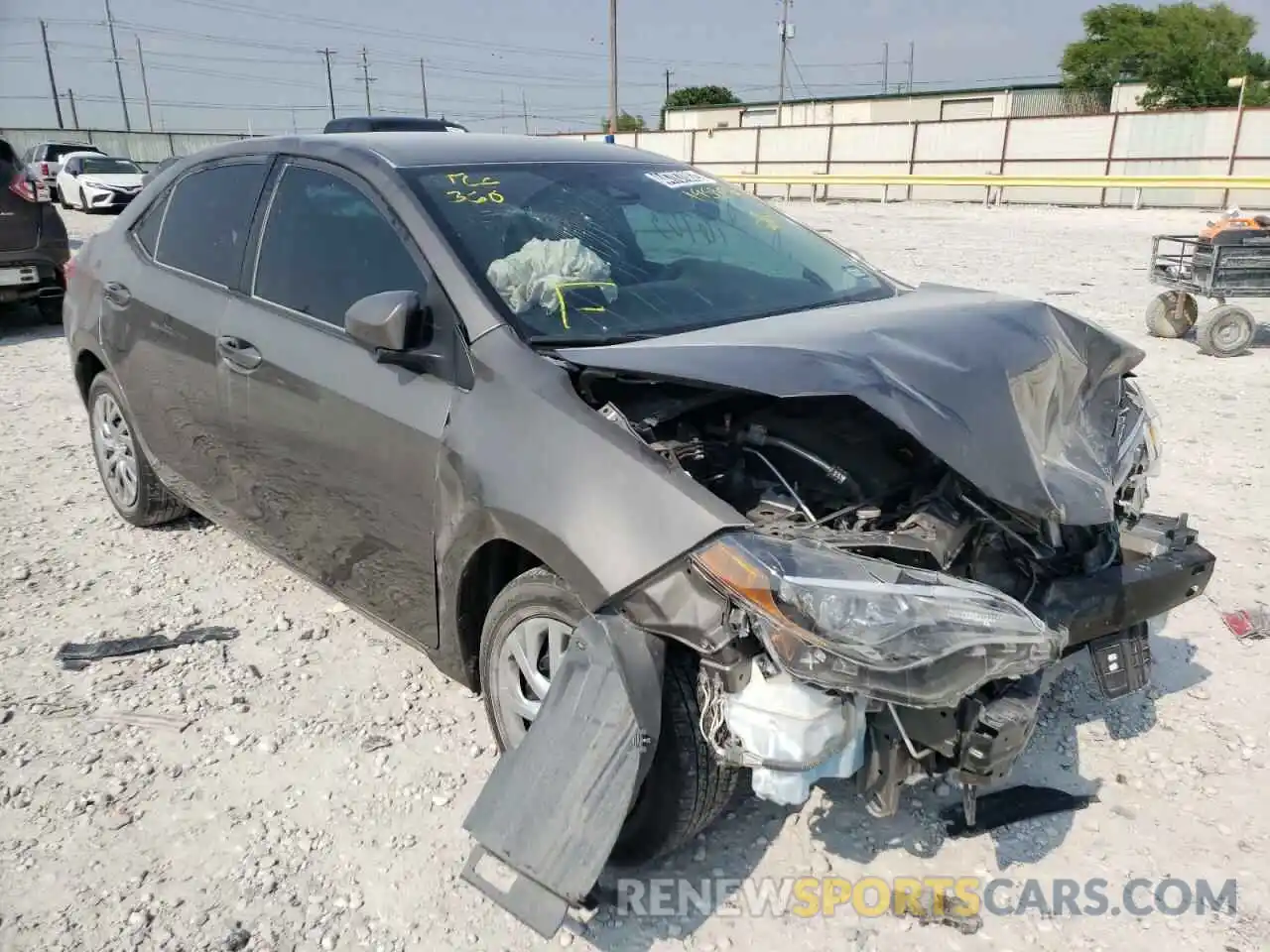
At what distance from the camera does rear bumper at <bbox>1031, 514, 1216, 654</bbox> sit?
2592 mm

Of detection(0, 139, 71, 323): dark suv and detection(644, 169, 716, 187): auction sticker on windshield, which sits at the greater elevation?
detection(644, 169, 716, 187): auction sticker on windshield

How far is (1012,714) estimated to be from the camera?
224 cm

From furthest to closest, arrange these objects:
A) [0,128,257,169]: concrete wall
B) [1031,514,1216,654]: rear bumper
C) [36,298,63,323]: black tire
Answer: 1. [0,128,257,169]: concrete wall
2. [36,298,63,323]: black tire
3. [1031,514,1216,654]: rear bumper

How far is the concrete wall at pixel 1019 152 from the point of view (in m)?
26.1

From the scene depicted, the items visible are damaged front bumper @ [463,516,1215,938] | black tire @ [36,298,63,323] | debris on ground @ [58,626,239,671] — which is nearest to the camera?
damaged front bumper @ [463,516,1215,938]

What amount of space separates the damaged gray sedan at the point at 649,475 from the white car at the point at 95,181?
22.6m

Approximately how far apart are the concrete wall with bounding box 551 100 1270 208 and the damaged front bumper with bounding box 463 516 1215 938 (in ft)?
86.8

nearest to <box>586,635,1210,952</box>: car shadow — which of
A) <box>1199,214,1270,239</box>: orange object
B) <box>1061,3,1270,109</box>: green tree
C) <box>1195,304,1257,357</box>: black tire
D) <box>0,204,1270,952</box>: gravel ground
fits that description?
<box>0,204,1270,952</box>: gravel ground

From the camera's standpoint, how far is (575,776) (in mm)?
2268

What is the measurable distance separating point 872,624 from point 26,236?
10352 millimetres

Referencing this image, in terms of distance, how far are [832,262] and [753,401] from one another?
1379 millimetres

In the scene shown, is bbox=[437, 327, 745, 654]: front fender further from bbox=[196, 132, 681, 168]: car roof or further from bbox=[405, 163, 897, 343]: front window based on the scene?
bbox=[196, 132, 681, 168]: car roof

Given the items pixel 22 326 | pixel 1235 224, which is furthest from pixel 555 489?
pixel 22 326

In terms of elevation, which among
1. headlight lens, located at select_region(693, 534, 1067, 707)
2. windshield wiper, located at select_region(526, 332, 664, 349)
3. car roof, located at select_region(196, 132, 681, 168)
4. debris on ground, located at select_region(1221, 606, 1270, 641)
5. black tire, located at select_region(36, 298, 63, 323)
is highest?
car roof, located at select_region(196, 132, 681, 168)
